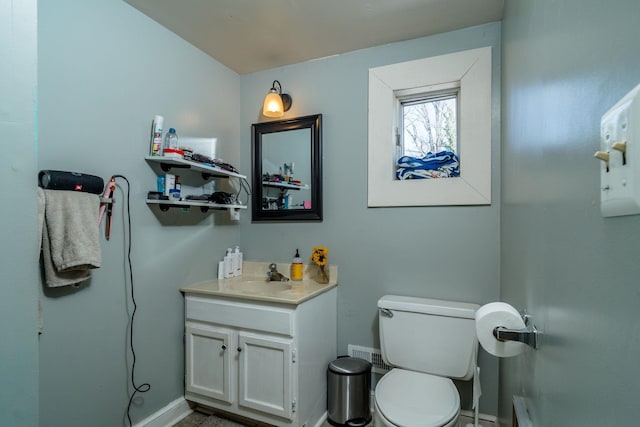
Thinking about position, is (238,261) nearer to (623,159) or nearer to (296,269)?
(296,269)

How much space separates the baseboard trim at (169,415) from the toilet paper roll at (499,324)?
6.15 feet

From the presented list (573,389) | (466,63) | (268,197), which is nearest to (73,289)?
(268,197)

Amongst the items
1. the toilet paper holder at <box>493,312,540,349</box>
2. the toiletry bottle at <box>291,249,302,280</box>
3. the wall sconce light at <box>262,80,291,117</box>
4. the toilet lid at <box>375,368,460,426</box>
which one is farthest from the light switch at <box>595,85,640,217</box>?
the wall sconce light at <box>262,80,291,117</box>

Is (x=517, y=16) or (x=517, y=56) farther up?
(x=517, y=16)

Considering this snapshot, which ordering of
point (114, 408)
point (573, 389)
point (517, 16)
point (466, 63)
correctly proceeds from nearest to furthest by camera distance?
point (573, 389)
point (517, 16)
point (114, 408)
point (466, 63)

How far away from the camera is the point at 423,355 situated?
1.72 metres

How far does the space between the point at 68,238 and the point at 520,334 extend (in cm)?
167

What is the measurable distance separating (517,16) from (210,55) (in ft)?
6.22

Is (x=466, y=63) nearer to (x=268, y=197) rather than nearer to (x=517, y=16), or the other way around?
(x=517, y=16)

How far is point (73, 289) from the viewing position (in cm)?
141

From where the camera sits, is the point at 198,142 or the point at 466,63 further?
the point at 198,142

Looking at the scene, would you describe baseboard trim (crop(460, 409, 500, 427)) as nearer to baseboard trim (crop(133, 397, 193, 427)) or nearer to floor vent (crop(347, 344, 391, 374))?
floor vent (crop(347, 344, 391, 374))

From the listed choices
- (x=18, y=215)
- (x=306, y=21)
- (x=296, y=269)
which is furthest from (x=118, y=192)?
(x=306, y=21)

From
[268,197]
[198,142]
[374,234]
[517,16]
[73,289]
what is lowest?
[73,289]
